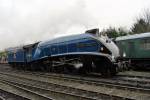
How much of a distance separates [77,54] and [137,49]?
19.0 ft

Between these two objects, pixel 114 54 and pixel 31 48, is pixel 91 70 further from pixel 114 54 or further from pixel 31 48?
pixel 31 48

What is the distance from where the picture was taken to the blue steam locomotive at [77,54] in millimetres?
16641

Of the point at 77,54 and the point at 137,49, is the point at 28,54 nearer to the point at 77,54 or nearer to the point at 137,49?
the point at 77,54

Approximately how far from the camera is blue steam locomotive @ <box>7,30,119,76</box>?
16.6 meters

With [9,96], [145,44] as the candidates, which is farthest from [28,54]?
[9,96]

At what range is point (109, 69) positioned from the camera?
16641mm

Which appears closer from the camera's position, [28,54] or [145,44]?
[145,44]

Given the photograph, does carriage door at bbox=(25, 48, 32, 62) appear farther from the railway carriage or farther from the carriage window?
the carriage window

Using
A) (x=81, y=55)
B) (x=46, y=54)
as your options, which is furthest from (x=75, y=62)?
(x=46, y=54)

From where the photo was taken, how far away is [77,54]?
18.4 meters

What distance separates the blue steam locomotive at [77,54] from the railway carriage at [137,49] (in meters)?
3.94

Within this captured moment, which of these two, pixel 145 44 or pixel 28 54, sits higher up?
pixel 145 44

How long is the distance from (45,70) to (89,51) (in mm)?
7384

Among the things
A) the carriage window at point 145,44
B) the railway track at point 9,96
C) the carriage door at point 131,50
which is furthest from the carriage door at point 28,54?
the railway track at point 9,96
